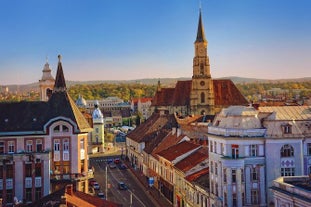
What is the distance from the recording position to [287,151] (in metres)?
53.0

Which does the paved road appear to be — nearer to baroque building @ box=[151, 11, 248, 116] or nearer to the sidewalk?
the sidewalk

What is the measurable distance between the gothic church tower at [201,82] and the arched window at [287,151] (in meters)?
100

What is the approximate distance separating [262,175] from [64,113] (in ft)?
87.4

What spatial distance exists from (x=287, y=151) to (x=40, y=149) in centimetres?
2953

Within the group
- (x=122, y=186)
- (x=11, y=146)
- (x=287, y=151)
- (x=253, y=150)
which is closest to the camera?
(x=253, y=150)

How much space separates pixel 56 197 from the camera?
44.0 meters

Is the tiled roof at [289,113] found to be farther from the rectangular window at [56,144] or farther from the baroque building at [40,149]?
the rectangular window at [56,144]

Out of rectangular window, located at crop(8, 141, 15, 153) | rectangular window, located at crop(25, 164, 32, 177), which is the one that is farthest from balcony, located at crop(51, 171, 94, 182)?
rectangular window, located at crop(8, 141, 15, 153)

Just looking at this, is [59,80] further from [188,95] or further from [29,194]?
[188,95]

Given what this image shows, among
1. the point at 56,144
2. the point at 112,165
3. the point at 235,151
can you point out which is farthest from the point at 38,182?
the point at 112,165

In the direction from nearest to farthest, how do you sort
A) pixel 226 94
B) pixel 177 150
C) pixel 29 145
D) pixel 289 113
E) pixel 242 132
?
pixel 242 132 → pixel 289 113 → pixel 29 145 → pixel 177 150 → pixel 226 94

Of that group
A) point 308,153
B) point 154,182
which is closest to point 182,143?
point 154,182

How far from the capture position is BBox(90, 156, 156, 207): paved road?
71.9 metres

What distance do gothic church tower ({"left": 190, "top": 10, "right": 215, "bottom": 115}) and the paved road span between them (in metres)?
49.3
